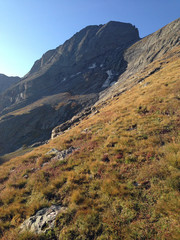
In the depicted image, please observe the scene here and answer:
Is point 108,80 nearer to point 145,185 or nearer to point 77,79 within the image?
point 77,79

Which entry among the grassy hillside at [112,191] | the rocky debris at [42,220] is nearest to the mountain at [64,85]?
the grassy hillside at [112,191]

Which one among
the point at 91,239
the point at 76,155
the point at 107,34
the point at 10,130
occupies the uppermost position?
the point at 107,34

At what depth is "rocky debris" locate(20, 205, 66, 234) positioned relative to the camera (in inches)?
168

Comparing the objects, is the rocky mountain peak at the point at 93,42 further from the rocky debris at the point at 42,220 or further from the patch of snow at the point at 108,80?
the rocky debris at the point at 42,220

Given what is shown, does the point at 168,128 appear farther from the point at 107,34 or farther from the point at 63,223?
the point at 107,34

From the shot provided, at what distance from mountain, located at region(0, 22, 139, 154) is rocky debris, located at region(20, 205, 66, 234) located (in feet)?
187

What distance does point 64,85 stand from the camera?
373 ft

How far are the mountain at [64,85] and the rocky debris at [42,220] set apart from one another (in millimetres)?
57044

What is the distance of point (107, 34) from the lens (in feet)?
485

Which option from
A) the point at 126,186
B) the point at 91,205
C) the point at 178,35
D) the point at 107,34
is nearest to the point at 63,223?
the point at 91,205

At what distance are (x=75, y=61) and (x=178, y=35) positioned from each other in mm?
108564

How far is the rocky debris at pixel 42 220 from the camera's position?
4270 millimetres

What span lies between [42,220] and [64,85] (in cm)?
11795

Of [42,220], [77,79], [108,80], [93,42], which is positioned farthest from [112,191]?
[93,42]
